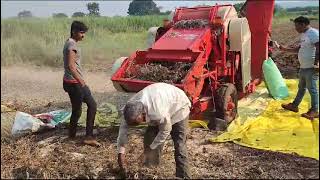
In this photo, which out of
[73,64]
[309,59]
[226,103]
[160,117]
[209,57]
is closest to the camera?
[160,117]

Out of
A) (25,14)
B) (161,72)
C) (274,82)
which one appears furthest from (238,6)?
(25,14)

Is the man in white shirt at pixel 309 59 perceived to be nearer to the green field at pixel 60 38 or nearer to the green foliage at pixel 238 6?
the green field at pixel 60 38

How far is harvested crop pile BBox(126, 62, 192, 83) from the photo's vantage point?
6.61 m

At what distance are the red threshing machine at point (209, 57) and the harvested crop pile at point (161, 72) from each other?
10 cm

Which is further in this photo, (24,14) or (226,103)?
(226,103)

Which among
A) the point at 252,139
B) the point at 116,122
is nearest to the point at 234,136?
the point at 252,139

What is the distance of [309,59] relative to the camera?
651 centimetres

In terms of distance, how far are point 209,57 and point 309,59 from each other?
168 centimetres

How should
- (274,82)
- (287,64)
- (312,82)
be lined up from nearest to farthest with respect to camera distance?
(312,82), (274,82), (287,64)

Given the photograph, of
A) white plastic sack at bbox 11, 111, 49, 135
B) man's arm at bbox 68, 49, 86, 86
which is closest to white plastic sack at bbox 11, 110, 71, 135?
white plastic sack at bbox 11, 111, 49, 135

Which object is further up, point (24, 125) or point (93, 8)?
point (93, 8)

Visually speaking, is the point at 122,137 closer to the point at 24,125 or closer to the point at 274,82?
the point at 24,125

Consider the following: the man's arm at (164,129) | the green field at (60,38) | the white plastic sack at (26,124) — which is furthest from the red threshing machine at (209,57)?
the man's arm at (164,129)

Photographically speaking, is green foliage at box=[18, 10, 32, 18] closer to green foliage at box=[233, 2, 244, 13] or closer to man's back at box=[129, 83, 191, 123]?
man's back at box=[129, 83, 191, 123]
